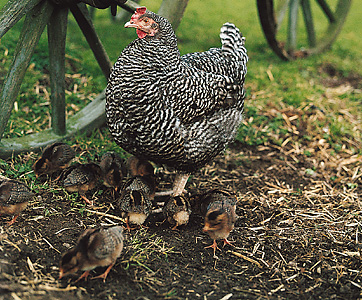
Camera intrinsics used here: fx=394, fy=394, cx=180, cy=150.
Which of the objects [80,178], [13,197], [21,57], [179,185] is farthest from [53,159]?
[179,185]

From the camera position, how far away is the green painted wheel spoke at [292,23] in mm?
6266

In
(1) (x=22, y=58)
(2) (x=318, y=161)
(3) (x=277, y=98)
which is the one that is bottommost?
(2) (x=318, y=161)

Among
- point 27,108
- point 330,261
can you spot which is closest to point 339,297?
point 330,261

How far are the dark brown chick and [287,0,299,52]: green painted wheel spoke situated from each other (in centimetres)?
420

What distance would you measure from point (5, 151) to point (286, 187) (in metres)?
2.56

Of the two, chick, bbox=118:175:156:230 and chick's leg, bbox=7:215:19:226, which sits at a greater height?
chick's leg, bbox=7:215:19:226

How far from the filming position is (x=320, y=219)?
3314mm

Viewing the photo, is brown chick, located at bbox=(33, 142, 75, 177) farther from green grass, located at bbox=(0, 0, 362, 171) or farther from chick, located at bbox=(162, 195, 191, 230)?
chick, located at bbox=(162, 195, 191, 230)

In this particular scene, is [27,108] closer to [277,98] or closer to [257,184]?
[257,184]

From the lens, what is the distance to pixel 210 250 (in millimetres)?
2779

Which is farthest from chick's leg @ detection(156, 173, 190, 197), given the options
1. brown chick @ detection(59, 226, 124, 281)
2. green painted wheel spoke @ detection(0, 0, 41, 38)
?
green painted wheel spoke @ detection(0, 0, 41, 38)

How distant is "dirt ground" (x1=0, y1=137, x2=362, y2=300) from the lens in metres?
2.23

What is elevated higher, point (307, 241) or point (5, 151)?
point (5, 151)

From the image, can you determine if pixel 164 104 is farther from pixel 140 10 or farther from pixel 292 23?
pixel 292 23
